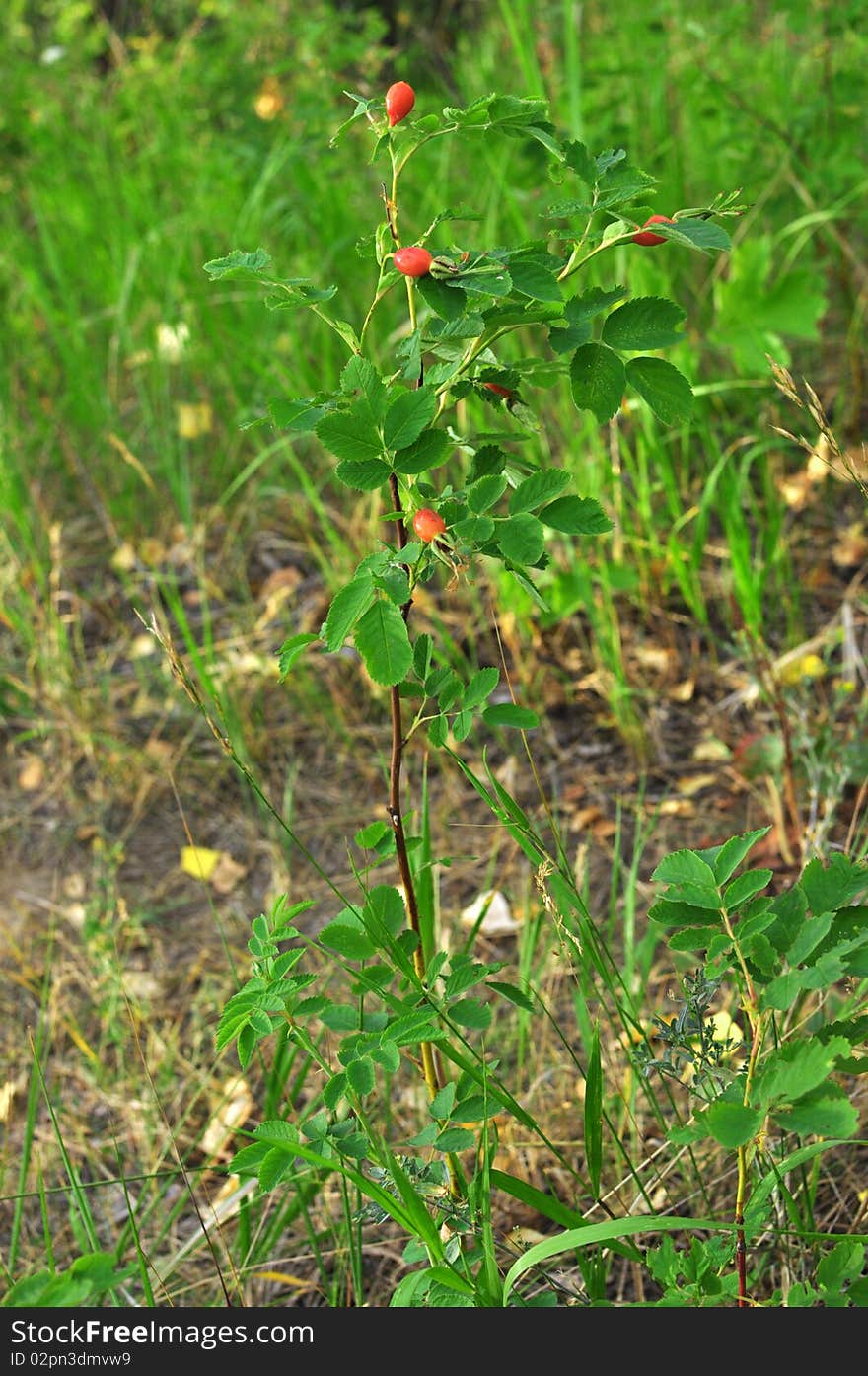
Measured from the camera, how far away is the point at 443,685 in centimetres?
114

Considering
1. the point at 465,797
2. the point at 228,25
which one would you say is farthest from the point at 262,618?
the point at 228,25

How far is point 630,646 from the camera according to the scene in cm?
228

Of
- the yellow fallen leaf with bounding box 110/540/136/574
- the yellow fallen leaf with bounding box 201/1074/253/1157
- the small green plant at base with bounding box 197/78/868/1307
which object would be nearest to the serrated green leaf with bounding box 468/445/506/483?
A: the small green plant at base with bounding box 197/78/868/1307

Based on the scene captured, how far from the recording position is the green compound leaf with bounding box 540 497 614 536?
1.02 meters

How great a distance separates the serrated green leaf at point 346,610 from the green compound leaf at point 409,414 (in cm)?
12

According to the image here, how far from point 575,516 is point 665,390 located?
0.13 meters

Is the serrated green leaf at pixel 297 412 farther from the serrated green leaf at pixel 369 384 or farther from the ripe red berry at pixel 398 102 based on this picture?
the ripe red berry at pixel 398 102

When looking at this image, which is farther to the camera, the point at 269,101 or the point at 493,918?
the point at 269,101

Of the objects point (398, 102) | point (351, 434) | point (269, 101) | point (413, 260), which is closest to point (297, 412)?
point (351, 434)

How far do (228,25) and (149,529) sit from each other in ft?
6.98

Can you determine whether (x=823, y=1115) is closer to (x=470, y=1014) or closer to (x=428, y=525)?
(x=470, y=1014)

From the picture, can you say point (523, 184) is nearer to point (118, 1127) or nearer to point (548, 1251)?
point (118, 1127)

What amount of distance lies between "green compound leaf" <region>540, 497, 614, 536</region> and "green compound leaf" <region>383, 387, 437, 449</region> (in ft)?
0.44

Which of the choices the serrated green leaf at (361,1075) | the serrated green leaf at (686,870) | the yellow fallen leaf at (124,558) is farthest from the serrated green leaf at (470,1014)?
the yellow fallen leaf at (124,558)
